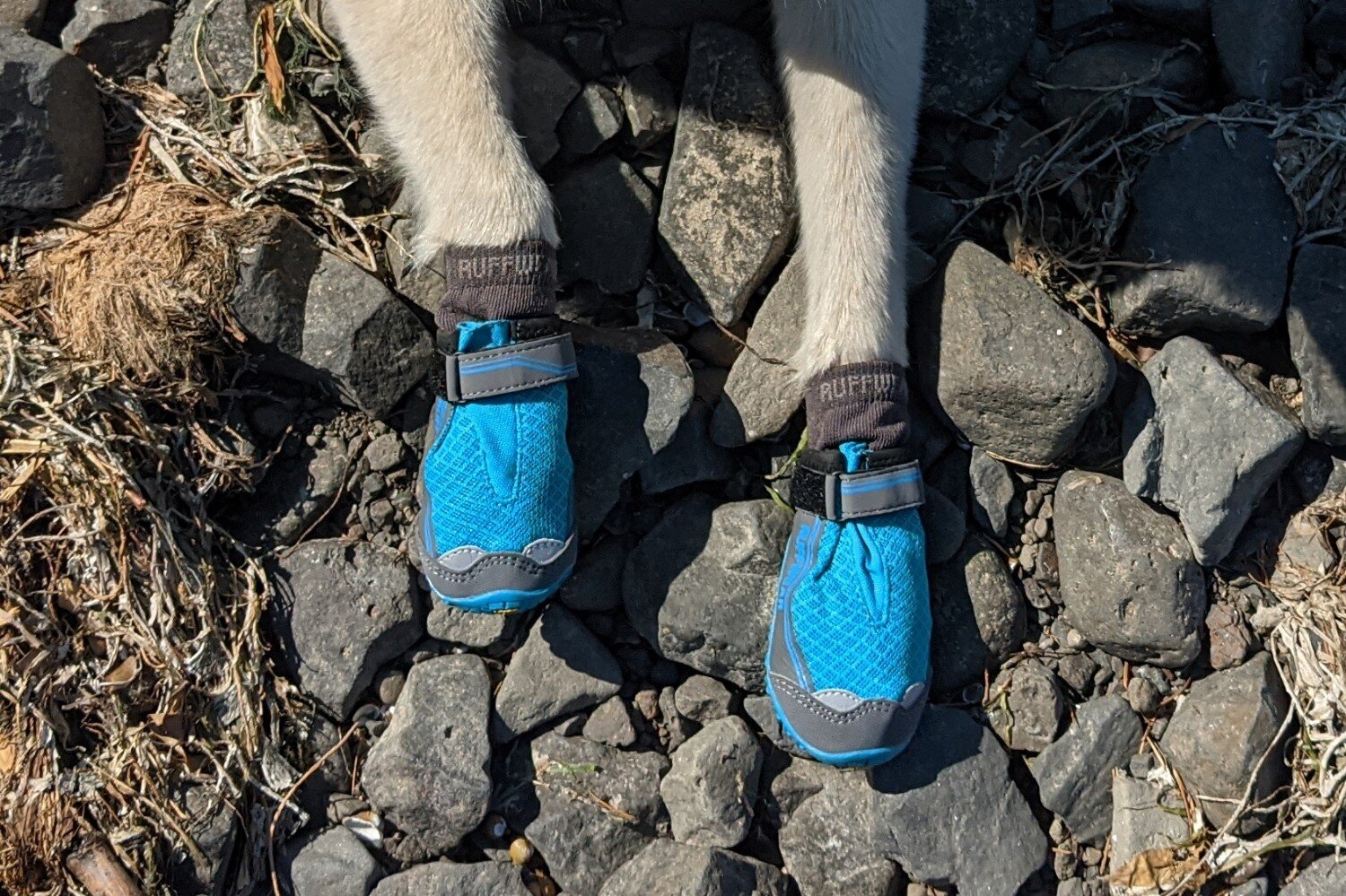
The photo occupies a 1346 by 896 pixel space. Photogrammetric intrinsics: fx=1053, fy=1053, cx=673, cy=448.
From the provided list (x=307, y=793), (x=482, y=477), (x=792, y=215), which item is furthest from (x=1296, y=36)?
(x=307, y=793)

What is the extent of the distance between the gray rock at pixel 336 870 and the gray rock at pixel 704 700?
912mm

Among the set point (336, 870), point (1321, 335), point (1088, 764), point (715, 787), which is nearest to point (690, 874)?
point (715, 787)

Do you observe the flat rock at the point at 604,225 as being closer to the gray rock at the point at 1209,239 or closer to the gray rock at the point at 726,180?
Result: the gray rock at the point at 726,180

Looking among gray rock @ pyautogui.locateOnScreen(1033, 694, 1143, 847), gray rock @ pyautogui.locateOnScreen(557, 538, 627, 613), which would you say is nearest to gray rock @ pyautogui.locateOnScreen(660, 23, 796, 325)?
gray rock @ pyautogui.locateOnScreen(557, 538, 627, 613)

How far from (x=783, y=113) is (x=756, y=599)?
4.52 ft

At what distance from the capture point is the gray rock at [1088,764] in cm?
287

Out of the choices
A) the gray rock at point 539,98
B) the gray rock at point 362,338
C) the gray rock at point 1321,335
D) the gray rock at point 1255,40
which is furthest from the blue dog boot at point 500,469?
the gray rock at point 1255,40

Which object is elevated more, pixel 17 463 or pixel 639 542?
pixel 17 463

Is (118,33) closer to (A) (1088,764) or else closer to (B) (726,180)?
(B) (726,180)

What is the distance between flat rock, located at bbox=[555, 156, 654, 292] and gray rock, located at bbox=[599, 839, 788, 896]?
5.09ft

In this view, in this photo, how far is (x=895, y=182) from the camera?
9.30 feet

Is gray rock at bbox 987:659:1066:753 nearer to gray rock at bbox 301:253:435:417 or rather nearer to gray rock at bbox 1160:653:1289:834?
gray rock at bbox 1160:653:1289:834

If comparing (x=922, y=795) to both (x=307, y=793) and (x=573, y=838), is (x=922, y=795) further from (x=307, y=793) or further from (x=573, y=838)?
(x=307, y=793)

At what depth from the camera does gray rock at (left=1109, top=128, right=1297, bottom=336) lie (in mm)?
2928
